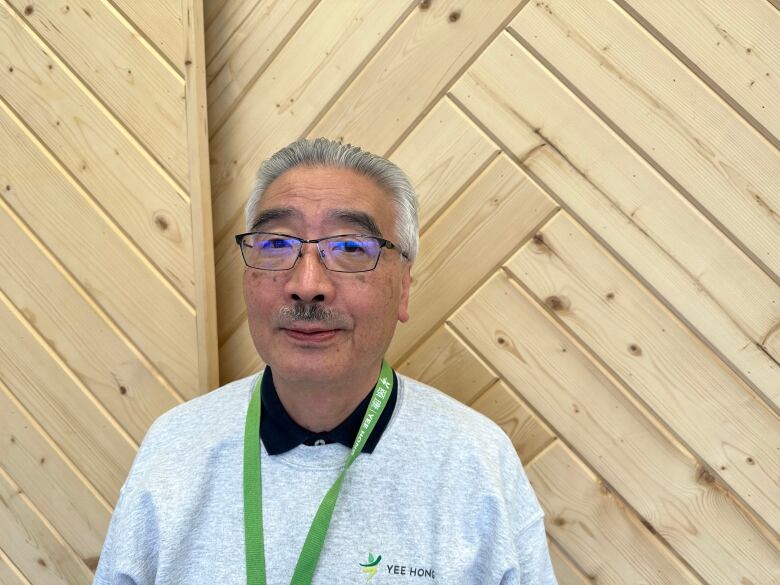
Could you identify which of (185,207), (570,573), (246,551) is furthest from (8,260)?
(570,573)

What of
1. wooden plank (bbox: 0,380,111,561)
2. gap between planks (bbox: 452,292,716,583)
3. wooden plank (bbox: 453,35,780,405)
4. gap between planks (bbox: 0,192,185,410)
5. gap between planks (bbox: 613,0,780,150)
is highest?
gap between planks (bbox: 613,0,780,150)

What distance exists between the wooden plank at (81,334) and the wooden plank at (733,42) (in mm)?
1188

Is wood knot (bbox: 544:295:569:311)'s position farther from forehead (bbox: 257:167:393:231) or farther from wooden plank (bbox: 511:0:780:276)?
forehead (bbox: 257:167:393:231)

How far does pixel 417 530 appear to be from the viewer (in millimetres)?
925

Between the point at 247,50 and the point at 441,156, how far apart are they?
45 centimetres

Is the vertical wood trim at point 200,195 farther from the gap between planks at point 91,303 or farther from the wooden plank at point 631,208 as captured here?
the wooden plank at point 631,208

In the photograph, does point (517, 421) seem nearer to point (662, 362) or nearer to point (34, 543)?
point (662, 362)

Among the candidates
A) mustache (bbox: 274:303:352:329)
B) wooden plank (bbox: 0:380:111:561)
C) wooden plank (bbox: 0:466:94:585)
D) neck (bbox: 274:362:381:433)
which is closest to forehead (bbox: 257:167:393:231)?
mustache (bbox: 274:303:352:329)

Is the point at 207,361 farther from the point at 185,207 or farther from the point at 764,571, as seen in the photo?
the point at 764,571

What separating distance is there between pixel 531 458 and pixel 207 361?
26.8 inches

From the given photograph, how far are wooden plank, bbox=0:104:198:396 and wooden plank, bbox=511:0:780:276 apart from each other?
2.96 ft

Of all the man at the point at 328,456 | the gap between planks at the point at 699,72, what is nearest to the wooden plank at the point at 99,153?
the man at the point at 328,456

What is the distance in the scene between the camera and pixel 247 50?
4.05 feet

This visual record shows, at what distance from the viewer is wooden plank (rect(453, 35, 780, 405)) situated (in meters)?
1.08
